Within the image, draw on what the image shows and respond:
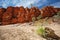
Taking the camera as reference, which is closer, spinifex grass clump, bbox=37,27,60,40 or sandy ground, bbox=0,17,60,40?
sandy ground, bbox=0,17,60,40

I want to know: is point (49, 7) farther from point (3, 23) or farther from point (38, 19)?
point (3, 23)

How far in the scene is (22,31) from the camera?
22.3 ft

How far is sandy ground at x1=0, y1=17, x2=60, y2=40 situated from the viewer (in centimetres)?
648

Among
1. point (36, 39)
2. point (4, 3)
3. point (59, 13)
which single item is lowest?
point (36, 39)

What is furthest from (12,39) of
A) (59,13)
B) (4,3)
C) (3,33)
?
(59,13)

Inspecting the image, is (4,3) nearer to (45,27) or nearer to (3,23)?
(3,23)

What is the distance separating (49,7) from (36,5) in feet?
1.52

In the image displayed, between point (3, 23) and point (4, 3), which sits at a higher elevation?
point (4, 3)

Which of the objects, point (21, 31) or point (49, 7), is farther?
point (49, 7)

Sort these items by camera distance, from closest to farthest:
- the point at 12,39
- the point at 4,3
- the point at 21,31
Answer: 1. the point at 12,39
2. the point at 21,31
3. the point at 4,3

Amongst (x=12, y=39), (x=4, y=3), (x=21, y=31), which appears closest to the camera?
(x=12, y=39)

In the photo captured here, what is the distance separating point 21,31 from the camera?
6805 millimetres

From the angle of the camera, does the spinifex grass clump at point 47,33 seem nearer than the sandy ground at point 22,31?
No

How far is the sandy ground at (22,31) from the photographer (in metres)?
6.48
